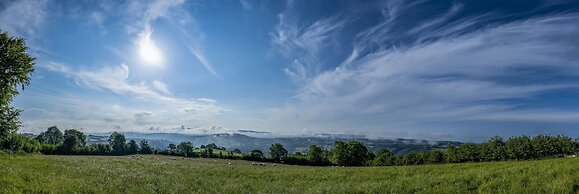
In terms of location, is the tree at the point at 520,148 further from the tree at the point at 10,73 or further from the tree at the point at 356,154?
the tree at the point at 10,73

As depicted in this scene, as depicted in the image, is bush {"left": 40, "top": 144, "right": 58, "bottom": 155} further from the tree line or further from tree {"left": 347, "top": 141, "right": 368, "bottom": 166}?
tree {"left": 347, "top": 141, "right": 368, "bottom": 166}

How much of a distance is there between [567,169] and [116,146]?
476 ft

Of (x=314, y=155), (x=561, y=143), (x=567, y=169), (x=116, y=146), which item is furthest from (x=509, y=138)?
(x=116, y=146)

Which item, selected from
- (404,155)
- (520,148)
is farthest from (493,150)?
(404,155)

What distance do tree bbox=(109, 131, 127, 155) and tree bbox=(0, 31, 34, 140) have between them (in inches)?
3860

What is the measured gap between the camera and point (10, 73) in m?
35.0

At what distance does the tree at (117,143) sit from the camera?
437 feet

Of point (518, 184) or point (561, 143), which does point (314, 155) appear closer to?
point (561, 143)

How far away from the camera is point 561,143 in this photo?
89938mm

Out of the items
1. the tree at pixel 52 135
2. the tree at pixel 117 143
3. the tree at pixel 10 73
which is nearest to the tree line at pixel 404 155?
the tree at pixel 117 143

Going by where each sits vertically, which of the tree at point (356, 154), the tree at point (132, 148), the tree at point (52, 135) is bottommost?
the tree at point (356, 154)

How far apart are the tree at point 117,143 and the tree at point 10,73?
322 ft

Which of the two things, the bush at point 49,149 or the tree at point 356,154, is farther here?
the tree at point 356,154

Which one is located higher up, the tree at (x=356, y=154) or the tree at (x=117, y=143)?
the tree at (x=117, y=143)
